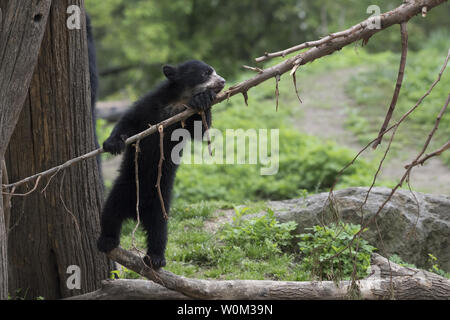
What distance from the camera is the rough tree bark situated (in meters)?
3.69

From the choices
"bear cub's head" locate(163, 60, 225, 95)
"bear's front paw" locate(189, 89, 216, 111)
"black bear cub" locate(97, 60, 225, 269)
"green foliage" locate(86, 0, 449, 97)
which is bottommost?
"black bear cub" locate(97, 60, 225, 269)

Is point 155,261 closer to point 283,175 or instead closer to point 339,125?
point 283,175

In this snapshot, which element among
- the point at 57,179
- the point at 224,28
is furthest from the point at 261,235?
the point at 224,28

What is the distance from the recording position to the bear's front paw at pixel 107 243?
14.6 feet

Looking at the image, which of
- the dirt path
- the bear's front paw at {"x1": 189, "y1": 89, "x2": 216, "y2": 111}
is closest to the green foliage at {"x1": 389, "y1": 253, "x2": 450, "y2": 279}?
the bear's front paw at {"x1": 189, "y1": 89, "x2": 216, "y2": 111}

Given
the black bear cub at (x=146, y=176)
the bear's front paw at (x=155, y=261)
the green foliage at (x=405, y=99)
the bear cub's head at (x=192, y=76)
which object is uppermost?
the green foliage at (x=405, y=99)

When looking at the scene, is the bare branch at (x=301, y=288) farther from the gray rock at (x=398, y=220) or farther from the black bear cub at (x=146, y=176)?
the gray rock at (x=398, y=220)

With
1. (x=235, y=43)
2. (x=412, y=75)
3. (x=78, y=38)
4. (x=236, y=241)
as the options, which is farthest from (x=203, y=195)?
(x=235, y=43)

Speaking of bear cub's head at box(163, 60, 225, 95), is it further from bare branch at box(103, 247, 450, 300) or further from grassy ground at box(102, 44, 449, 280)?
bare branch at box(103, 247, 450, 300)

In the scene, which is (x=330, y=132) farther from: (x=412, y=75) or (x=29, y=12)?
(x=29, y=12)

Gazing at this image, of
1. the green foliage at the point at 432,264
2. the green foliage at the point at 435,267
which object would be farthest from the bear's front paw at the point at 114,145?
the green foliage at the point at 435,267

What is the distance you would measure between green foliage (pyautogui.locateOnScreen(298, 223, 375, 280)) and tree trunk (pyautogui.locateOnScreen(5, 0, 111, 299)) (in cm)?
192

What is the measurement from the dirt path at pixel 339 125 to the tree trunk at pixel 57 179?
220 inches

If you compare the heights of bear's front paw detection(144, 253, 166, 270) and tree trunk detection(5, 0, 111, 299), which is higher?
tree trunk detection(5, 0, 111, 299)
